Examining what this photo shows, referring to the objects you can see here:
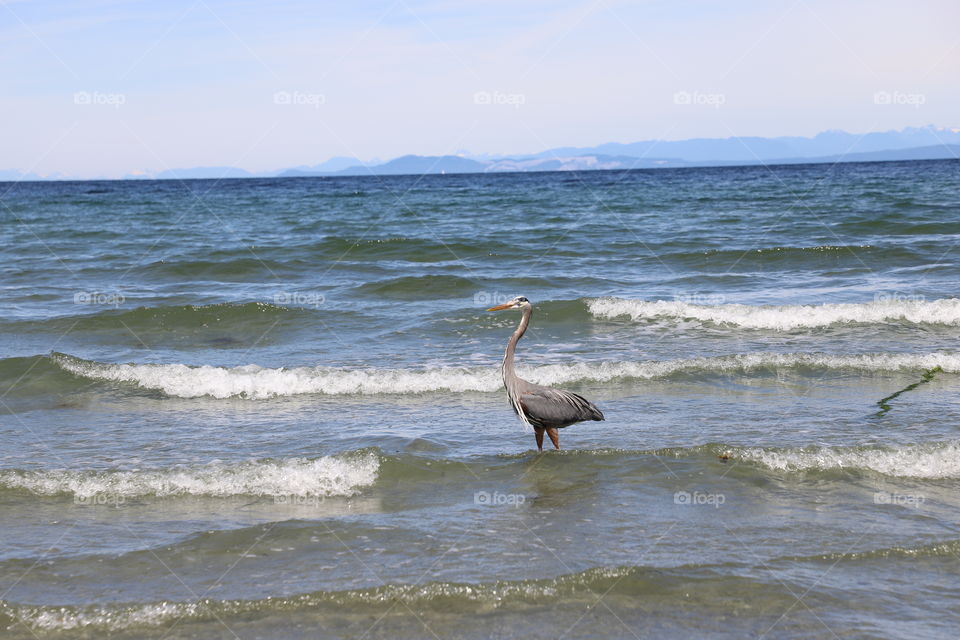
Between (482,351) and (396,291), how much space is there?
210 inches

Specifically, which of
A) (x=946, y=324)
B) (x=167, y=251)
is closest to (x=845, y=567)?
(x=946, y=324)

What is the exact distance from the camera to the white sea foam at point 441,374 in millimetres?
10602

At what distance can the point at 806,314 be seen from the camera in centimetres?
1370

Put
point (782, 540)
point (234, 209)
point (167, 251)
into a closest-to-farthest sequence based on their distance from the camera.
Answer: point (782, 540), point (167, 251), point (234, 209)

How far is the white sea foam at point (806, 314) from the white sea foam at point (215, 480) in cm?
805

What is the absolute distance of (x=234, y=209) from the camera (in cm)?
4222

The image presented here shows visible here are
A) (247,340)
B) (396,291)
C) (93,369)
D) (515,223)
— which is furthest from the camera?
(515,223)

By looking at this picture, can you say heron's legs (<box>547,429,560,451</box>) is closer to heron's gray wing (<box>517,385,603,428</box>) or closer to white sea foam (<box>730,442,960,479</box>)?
heron's gray wing (<box>517,385,603,428</box>)

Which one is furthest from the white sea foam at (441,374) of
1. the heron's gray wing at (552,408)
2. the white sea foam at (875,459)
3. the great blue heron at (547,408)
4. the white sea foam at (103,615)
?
the white sea foam at (103,615)

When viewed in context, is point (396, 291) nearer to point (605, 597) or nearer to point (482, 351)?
point (482, 351)

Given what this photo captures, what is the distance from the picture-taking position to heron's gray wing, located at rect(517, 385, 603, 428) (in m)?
7.88

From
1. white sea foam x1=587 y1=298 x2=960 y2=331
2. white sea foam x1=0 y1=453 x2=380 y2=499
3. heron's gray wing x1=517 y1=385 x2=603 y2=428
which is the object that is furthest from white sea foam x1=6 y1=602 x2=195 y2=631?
white sea foam x1=587 y1=298 x2=960 y2=331

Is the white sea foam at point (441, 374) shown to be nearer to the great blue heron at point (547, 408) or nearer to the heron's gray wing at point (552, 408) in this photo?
the great blue heron at point (547, 408)

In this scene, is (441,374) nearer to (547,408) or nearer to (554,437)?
(554,437)
